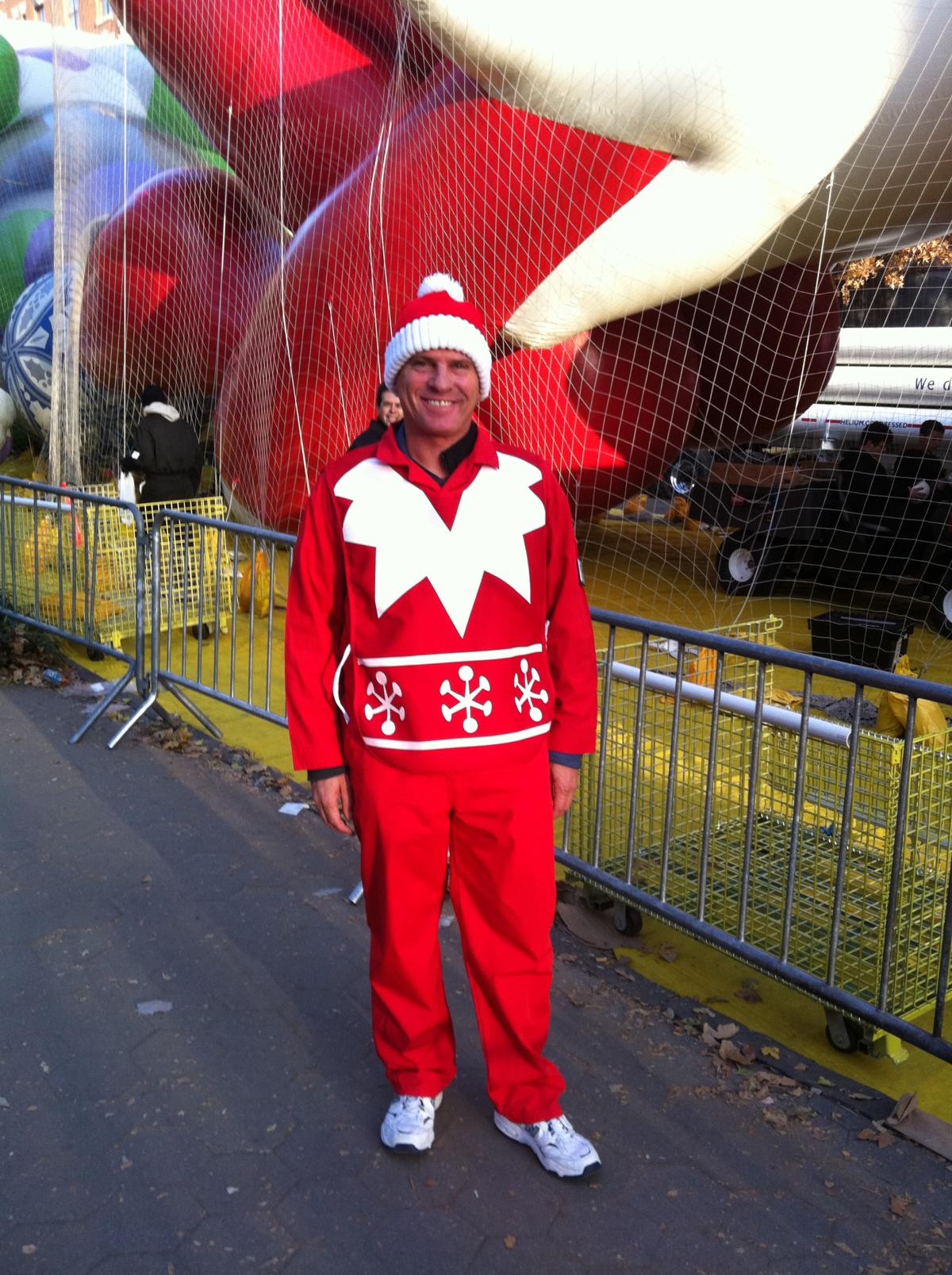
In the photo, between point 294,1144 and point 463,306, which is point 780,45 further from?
point 294,1144

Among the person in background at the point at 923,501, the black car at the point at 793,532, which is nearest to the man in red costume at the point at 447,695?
the black car at the point at 793,532

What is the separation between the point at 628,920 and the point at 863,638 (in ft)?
12.8

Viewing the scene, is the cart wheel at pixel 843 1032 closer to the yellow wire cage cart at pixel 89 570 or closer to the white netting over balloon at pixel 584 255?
the white netting over balloon at pixel 584 255

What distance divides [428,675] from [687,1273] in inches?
52.5

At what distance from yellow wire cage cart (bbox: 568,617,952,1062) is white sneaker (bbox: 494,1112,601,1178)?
2.57ft

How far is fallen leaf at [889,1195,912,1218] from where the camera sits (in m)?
2.55

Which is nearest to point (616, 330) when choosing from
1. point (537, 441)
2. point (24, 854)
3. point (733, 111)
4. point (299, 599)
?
point (537, 441)

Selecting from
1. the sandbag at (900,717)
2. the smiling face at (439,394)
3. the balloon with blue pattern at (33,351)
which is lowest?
the sandbag at (900,717)

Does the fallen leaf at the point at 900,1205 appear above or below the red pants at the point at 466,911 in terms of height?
below

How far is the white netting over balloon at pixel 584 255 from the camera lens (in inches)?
216

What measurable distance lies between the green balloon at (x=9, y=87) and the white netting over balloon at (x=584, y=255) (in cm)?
431

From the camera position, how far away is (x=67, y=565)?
280 inches

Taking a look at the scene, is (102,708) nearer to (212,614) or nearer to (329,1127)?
(212,614)

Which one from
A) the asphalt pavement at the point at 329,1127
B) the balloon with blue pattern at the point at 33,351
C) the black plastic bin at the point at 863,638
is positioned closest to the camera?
the asphalt pavement at the point at 329,1127
